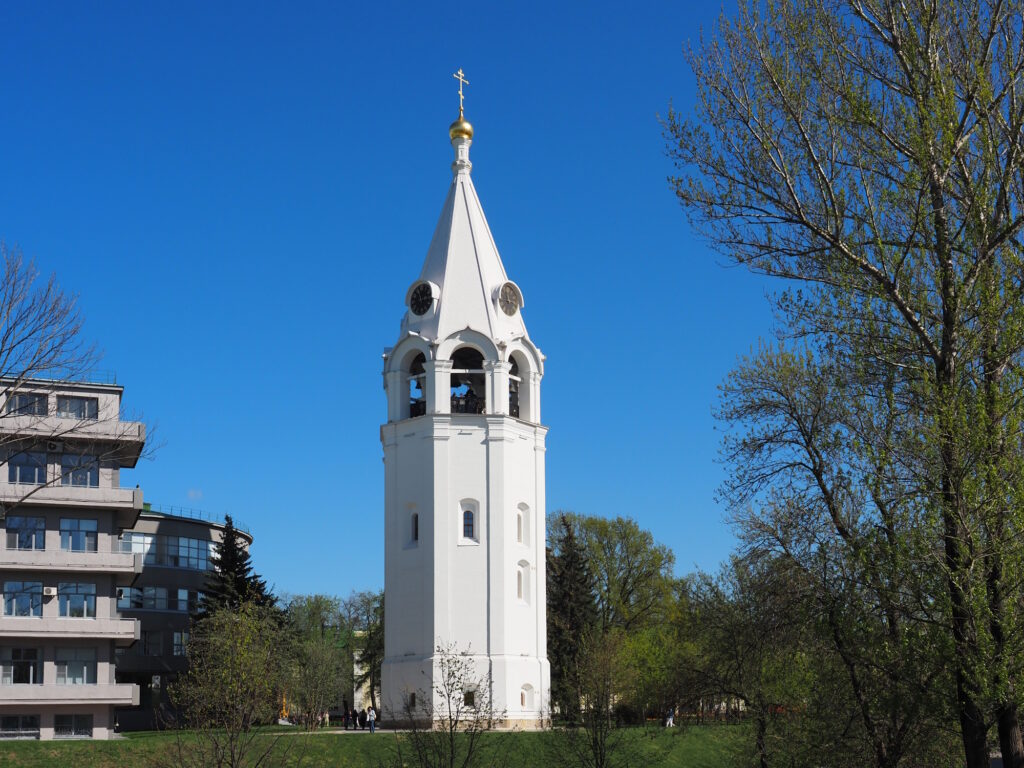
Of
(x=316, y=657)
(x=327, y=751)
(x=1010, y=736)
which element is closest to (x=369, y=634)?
(x=316, y=657)

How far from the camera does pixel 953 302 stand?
701 inches

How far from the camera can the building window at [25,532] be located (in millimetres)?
49438

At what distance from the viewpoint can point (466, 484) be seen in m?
50.7

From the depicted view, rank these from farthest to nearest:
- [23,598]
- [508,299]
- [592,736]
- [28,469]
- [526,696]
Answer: [508,299] < [28,469] < [526,696] < [23,598] < [592,736]

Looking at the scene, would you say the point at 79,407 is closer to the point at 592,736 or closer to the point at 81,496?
the point at 81,496

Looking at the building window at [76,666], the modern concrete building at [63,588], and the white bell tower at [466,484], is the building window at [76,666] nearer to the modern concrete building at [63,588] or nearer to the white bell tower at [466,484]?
the modern concrete building at [63,588]

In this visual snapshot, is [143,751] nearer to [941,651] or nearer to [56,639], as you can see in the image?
[56,639]

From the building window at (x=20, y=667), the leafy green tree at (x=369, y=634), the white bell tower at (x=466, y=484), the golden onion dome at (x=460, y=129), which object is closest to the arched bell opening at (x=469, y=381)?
the white bell tower at (x=466, y=484)

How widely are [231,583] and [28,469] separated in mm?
10406

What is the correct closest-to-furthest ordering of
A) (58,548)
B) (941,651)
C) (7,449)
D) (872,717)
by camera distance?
(941,651) → (872,717) → (7,449) → (58,548)

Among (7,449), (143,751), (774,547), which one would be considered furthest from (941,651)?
(7,449)

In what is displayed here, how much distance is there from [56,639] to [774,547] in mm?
34480

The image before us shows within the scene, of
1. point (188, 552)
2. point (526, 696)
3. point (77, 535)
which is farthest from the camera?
point (188, 552)

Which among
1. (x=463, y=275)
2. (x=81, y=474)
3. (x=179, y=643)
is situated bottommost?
(x=179, y=643)
